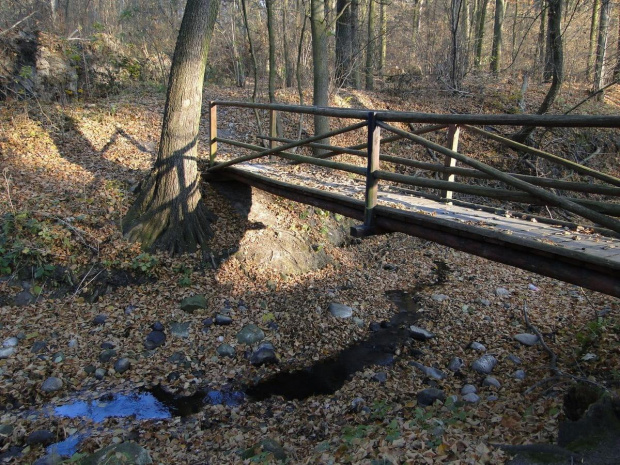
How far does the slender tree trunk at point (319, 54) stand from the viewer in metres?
10.8

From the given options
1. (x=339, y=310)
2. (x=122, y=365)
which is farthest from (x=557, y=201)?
(x=122, y=365)

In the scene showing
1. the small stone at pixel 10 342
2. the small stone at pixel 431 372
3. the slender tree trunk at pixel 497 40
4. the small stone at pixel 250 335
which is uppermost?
the slender tree trunk at pixel 497 40

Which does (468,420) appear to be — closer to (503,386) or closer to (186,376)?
(503,386)

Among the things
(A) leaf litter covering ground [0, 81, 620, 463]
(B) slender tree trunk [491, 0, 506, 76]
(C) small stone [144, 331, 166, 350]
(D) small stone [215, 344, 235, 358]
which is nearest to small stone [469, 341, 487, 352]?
(A) leaf litter covering ground [0, 81, 620, 463]

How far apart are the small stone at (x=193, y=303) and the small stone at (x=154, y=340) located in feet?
2.04

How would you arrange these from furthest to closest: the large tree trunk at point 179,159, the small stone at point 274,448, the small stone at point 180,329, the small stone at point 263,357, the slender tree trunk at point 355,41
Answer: the slender tree trunk at point 355,41
the large tree trunk at point 179,159
the small stone at point 180,329
the small stone at point 263,357
the small stone at point 274,448

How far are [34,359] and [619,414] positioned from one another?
6.33m

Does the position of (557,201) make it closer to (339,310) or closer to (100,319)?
(339,310)

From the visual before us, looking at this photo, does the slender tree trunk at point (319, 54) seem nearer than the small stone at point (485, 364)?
No

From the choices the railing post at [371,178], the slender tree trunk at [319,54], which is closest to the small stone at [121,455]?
the railing post at [371,178]

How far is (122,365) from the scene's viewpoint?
6277 millimetres

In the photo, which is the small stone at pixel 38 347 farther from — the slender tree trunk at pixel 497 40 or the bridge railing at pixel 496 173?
the slender tree trunk at pixel 497 40

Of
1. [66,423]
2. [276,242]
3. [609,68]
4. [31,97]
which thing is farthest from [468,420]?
[609,68]

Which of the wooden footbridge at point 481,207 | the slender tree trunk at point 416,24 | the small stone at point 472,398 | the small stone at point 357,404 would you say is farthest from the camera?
the slender tree trunk at point 416,24
